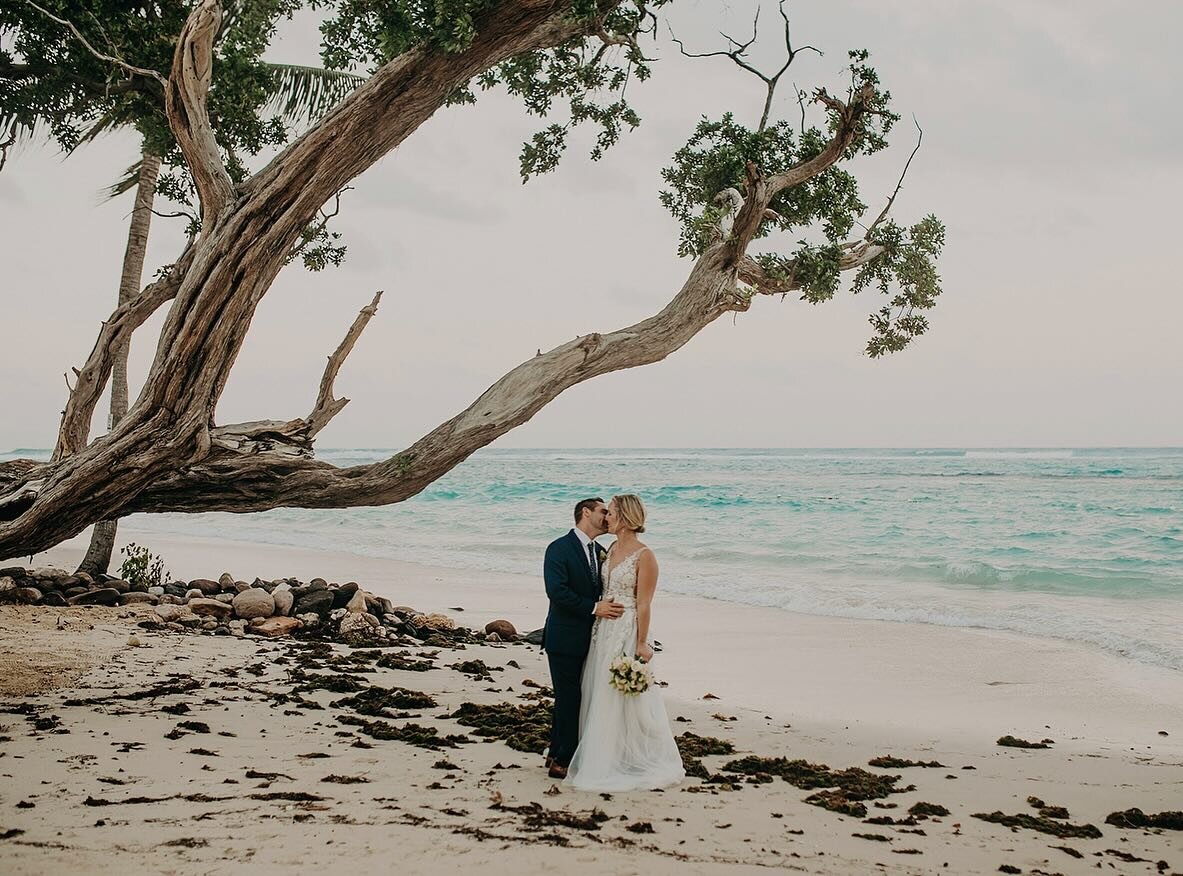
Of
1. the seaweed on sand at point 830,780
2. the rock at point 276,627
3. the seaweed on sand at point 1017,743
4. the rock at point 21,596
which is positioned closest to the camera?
the seaweed on sand at point 830,780

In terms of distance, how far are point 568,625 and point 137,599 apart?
815cm

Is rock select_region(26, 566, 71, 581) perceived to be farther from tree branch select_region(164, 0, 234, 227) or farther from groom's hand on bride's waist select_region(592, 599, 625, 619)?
groom's hand on bride's waist select_region(592, 599, 625, 619)

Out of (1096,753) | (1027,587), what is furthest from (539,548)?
(1096,753)

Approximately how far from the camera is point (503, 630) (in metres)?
11.5

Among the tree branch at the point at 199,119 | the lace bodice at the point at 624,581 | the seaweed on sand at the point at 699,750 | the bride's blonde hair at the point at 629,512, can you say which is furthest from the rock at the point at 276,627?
the bride's blonde hair at the point at 629,512

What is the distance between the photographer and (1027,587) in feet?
57.0

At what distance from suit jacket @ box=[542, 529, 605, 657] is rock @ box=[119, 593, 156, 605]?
795 centimetres

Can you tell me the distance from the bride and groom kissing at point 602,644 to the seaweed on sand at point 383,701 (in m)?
1.90

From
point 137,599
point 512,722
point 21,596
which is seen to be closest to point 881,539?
point 137,599

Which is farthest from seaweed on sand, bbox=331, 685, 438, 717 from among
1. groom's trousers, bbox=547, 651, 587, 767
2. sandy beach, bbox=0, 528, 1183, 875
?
groom's trousers, bbox=547, 651, 587, 767

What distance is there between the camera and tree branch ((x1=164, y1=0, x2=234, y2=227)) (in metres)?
6.54

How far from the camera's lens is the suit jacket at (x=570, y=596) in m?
5.85

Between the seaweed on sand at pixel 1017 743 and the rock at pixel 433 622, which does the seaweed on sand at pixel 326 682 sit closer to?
the rock at pixel 433 622

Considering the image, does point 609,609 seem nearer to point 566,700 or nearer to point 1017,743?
point 566,700
